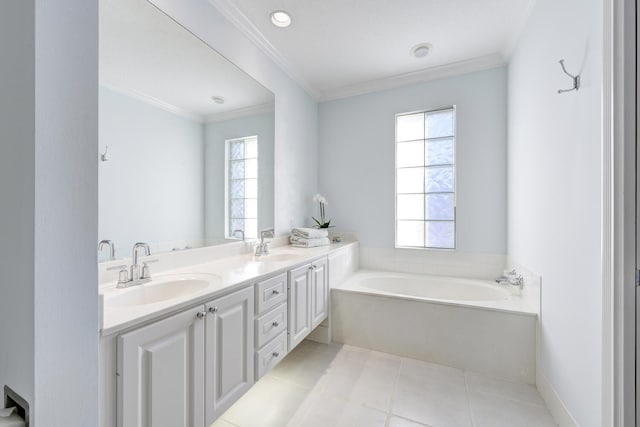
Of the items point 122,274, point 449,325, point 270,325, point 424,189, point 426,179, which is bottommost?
point 449,325

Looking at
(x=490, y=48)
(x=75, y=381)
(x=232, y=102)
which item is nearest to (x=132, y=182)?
(x=232, y=102)

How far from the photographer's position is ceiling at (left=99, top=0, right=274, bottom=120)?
131 centimetres

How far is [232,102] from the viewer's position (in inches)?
78.2

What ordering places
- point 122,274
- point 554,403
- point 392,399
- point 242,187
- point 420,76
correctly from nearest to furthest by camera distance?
point 122,274, point 554,403, point 392,399, point 242,187, point 420,76

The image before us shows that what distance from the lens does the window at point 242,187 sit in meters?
1.97

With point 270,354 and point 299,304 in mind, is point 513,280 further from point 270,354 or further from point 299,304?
point 270,354

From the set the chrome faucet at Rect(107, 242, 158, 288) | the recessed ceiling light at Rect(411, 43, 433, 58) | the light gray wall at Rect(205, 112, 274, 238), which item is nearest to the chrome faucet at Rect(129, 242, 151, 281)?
the chrome faucet at Rect(107, 242, 158, 288)

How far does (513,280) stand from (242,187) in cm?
230

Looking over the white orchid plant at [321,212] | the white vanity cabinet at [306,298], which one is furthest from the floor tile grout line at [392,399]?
the white orchid plant at [321,212]

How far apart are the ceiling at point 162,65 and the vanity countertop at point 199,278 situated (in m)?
0.97

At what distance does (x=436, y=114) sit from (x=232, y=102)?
207cm

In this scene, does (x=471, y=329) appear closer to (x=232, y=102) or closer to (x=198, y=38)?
(x=232, y=102)

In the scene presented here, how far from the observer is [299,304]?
73.8 inches

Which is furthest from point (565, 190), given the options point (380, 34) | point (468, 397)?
point (380, 34)
